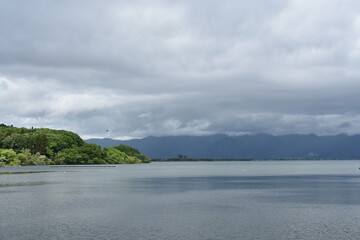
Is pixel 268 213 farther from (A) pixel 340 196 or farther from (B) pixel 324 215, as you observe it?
(A) pixel 340 196

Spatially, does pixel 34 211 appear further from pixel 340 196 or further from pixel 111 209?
pixel 340 196

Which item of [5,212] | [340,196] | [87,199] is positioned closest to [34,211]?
[5,212]

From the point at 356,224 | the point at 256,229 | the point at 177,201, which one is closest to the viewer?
the point at 256,229

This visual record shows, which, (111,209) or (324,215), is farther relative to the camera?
(111,209)

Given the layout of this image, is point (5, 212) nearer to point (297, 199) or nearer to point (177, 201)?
point (177, 201)

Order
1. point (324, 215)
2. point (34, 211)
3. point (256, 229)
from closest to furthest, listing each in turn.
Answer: point (256, 229), point (324, 215), point (34, 211)

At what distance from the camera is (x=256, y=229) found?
5781cm

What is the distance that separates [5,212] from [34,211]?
498cm

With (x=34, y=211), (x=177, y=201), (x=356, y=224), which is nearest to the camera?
(x=356, y=224)

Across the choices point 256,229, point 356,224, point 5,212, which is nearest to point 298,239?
point 256,229

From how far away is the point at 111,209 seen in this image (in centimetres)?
7794

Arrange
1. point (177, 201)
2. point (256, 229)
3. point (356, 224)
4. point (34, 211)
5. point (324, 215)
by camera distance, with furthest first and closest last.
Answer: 1. point (177, 201)
2. point (34, 211)
3. point (324, 215)
4. point (356, 224)
5. point (256, 229)

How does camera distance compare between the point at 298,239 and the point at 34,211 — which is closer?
the point at 298,239

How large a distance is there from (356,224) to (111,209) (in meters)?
43.3
